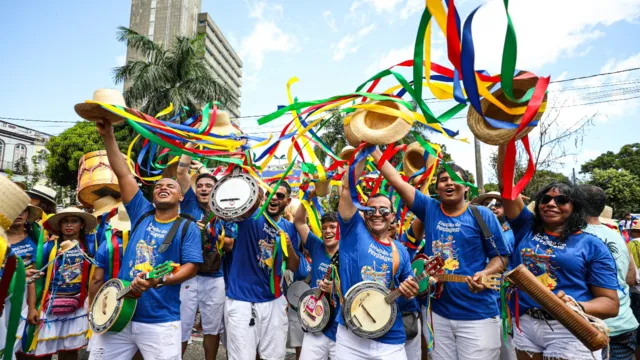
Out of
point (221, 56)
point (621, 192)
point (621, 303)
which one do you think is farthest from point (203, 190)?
point (221, 56)

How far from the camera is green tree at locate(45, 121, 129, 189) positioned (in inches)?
752

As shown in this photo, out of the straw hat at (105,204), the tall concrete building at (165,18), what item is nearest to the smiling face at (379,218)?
the straw hat at (105,204)

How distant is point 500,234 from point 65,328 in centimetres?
463

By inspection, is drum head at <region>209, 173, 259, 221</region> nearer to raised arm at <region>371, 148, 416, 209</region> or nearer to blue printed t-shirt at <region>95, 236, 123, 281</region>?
raised arm at <region>371, 148, 416, 209</region>

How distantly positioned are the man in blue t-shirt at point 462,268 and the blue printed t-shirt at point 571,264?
0.27 meters

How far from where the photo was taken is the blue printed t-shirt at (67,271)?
4160mm

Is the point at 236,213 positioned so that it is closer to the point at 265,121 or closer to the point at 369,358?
the point at 265,121

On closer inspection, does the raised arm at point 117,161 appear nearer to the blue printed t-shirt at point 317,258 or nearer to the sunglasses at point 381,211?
the blue printed t-shirt at point 317,258

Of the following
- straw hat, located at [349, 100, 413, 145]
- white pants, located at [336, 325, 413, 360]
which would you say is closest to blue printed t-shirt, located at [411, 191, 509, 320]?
white pants, located at [336, 325, 413, 360]

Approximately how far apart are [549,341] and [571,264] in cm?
59

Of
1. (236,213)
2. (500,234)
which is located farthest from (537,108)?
(236,213)

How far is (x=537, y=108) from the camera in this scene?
1.86 meters

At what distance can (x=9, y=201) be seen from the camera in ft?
5.97

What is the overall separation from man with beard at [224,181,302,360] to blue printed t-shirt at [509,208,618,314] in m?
2.24
